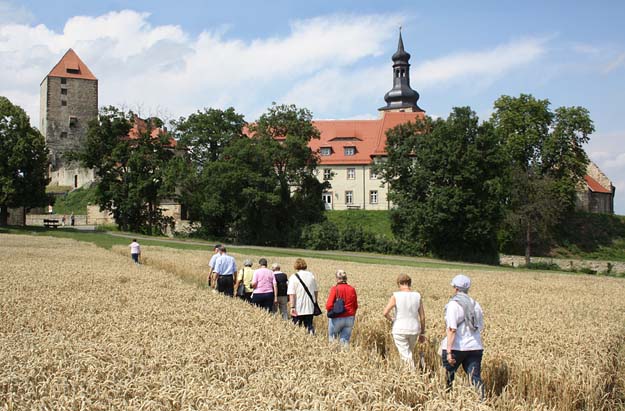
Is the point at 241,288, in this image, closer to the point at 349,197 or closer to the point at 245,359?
the point at 245,359

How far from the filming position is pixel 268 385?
7.15 metres

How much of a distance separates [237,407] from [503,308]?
44.7ft

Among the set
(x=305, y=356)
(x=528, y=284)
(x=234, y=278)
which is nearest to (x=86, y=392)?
(x=305, y=356)

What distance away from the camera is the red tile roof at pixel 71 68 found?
109938 millimetres


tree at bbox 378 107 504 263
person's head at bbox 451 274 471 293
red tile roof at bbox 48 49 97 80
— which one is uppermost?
red tile roof at bbox 48 49 97 80

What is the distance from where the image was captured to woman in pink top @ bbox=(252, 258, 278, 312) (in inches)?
608

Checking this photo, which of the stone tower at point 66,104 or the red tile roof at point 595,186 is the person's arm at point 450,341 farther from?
the stone tower at point 66,104

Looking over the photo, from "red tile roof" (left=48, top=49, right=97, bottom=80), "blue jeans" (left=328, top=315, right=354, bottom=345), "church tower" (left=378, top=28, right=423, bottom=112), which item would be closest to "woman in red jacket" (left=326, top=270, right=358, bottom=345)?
"blue jeans" (left=328, top=315, right=354, bottom=345)

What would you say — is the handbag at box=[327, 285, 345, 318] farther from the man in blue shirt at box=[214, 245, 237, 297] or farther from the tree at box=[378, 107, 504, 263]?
the tree at box=[378, 107, 504, 263]

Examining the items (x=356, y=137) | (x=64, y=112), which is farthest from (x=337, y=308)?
(x=64, y=112)

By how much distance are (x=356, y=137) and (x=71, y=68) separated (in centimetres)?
5891

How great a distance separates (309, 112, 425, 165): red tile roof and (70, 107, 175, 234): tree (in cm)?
2054

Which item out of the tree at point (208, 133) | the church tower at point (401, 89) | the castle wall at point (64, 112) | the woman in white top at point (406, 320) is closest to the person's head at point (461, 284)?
the woman in white top at point (406, 320)

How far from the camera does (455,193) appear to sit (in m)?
56.7
